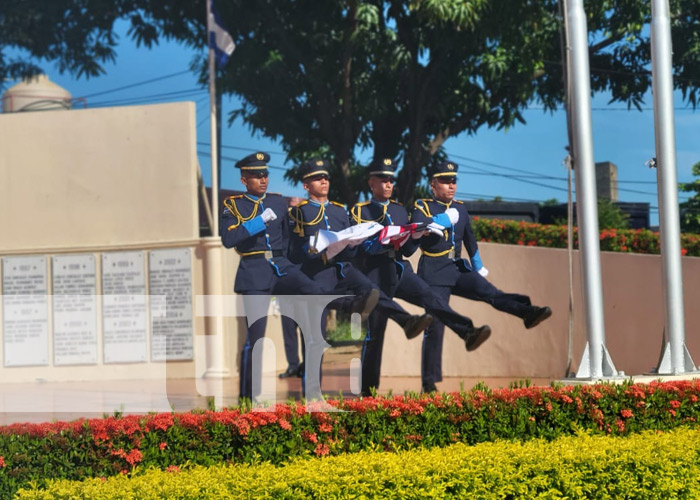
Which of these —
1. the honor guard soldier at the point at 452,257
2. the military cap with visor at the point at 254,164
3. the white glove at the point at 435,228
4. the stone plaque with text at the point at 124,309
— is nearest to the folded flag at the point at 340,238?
the white glove at the point at 435,228

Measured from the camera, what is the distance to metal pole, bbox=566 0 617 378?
8.11 metres

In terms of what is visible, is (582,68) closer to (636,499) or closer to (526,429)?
(526,429)

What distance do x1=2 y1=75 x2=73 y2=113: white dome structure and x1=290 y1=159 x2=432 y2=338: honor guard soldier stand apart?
958 centimetres

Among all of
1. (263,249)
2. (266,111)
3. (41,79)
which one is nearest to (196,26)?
(266,111)

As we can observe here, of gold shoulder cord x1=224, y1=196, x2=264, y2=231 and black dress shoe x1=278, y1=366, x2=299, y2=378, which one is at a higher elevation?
gold shoulder cord x1=224, y1=196, x2=264, y2=231

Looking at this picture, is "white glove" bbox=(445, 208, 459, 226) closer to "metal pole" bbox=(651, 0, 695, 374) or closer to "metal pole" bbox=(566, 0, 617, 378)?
"metal pole" bbox=(566, 0, 617, 378)

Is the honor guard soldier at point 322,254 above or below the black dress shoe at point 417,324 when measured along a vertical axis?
above

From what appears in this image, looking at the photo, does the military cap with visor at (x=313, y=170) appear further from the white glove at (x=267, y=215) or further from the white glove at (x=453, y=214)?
the white glove at (x=453, y=214)

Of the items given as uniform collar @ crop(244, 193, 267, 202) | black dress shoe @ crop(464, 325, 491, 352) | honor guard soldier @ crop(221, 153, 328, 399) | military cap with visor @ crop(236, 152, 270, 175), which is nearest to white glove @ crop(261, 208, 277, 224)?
honor guard soldier @ crop(221, 153, 328, 399)

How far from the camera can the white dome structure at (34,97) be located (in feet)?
53.9

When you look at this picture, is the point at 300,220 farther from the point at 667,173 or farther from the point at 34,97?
the point at 34,97

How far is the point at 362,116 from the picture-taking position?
13.5m

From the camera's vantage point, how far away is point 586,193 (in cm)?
820

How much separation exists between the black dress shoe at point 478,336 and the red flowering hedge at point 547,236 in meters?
3.59
